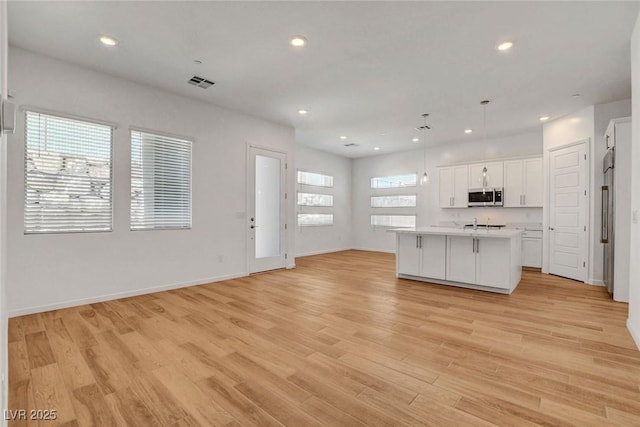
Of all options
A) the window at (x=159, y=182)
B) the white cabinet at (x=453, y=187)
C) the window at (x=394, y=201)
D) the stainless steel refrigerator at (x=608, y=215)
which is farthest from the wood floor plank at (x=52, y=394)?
the window at (x=394, y=201)

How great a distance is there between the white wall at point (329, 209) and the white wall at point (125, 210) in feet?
9.16

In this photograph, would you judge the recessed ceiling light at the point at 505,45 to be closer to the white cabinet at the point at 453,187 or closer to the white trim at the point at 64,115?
the white cabinet at the point at 453,187

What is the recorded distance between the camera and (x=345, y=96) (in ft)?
16.0

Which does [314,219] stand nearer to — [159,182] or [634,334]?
[159,182]

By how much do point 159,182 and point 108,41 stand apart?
77.4 inches

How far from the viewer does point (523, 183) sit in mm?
6879

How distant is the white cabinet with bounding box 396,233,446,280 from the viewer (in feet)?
16.7

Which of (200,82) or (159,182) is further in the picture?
(159,182)

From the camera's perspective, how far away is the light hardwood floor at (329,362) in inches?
73.6

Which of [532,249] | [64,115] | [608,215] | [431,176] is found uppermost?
[64,115]

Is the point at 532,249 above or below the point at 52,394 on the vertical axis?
above

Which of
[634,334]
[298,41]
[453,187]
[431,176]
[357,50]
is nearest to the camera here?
[634,334]

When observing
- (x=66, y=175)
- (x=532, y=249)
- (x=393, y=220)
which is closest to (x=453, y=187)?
(x=393, y=220)

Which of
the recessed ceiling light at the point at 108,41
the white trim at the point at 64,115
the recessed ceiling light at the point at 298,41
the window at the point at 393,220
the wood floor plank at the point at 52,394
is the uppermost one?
the recessed ceiling light at the point at 108,41
